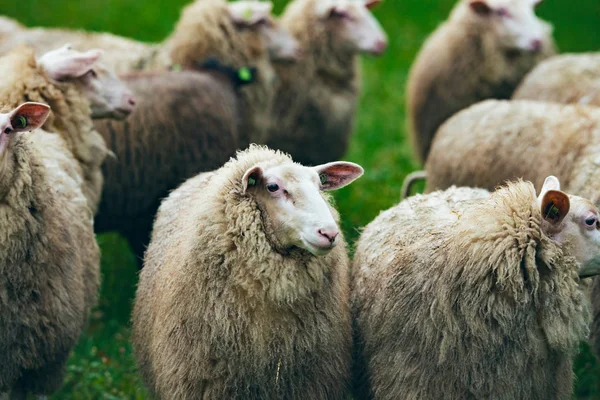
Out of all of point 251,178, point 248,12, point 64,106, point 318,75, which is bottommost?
point 318,75

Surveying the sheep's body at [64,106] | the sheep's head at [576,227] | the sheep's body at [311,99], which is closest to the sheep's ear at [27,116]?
the sheep's body at [64,106]

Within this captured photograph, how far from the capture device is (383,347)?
4621 mm

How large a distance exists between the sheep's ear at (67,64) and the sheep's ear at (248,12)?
8.33ft

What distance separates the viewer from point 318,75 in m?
9.24

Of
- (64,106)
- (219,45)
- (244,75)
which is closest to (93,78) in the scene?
(64,106)

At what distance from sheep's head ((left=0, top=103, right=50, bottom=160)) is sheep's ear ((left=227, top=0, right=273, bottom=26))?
3.82 metres

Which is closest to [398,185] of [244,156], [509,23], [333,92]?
[333,92]

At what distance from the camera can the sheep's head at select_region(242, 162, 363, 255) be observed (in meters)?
4.13

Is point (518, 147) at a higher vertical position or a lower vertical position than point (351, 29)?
higher

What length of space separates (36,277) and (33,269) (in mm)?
43

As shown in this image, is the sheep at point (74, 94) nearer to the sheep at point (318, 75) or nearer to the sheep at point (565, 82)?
the sheep at point (318, 75)

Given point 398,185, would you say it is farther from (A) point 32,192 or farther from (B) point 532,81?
(A) point 32,192

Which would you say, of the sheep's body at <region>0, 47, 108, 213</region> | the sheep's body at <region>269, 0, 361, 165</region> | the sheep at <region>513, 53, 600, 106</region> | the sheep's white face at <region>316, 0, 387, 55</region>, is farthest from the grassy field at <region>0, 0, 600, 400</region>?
the sheep at <region>513, 53, 600, 106</region>

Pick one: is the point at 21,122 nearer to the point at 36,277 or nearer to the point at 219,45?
the point at 36,277
